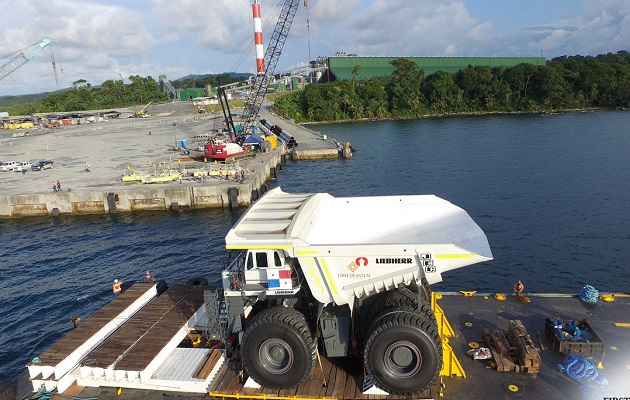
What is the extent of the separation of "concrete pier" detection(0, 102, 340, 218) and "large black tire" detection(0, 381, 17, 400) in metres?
33.3

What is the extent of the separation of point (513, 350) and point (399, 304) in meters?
3.89

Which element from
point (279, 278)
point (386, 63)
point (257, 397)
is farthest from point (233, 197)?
point (386, 63)

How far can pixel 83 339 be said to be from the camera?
507 inches

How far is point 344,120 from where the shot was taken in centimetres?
14112

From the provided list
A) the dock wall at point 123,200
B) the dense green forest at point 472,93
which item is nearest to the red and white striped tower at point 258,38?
the dense green forest at point 472,93

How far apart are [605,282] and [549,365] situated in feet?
61.2

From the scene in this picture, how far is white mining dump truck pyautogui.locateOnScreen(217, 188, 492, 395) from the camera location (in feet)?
33.6

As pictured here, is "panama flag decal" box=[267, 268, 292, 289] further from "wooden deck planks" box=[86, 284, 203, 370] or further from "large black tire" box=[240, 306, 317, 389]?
"wooden deck planks" box=[86, 284, 203, 370]

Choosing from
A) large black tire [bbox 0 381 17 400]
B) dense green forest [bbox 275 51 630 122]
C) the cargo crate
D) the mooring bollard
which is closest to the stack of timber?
the cargo crate

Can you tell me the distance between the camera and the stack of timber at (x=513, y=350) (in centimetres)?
1095

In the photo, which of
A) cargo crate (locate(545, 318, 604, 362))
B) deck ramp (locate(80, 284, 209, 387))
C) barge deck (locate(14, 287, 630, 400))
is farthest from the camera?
deck ramp (locate(80, 284, 209, 387))

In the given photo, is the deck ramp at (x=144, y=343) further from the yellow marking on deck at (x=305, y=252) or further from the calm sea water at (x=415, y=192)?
the calm sea water at (x=415, y=192)

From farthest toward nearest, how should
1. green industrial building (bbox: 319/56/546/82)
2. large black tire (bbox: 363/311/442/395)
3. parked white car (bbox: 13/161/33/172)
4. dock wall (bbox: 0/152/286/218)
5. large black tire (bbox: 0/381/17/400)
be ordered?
green industrial building (bbox: 319/56/546/82)
parked white car (bbox: 13/161/33/172)
dock wall (bbox: 0/152/286/218)
large black tire (bbox: 0/381/17/400)
large black tire (bbox: 363/311/442/395)

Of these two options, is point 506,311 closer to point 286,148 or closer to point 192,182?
point 192,182
